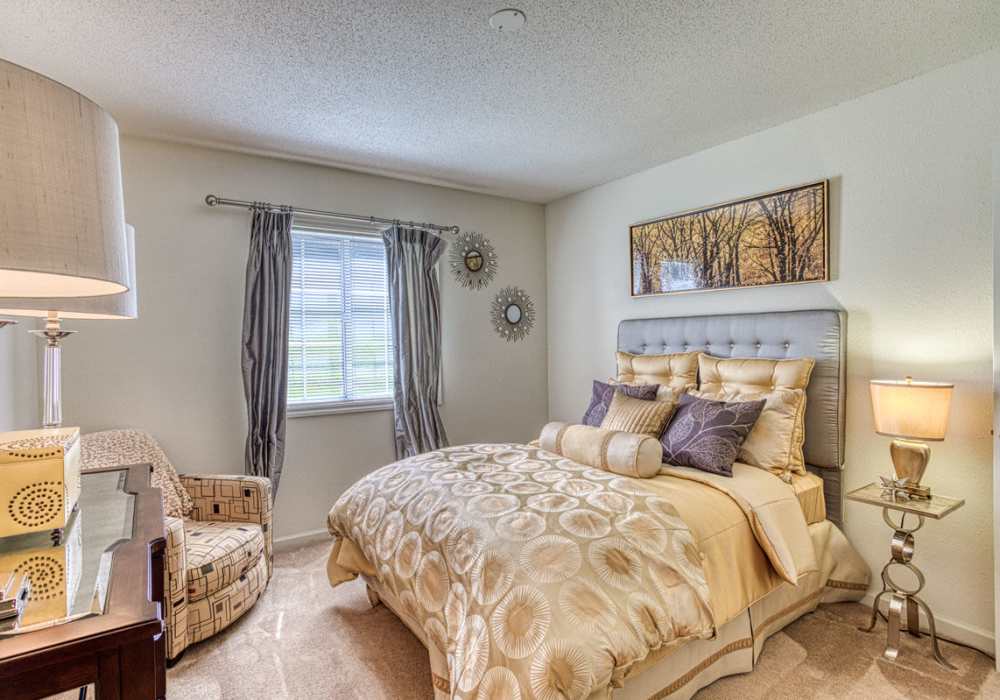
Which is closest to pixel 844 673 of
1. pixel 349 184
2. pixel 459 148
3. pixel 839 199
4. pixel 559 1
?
pixel 839 199

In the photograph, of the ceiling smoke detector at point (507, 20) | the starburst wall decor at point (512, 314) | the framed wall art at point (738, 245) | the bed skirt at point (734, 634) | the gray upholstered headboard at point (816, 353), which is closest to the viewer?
the bed skirt at point (734, 634)

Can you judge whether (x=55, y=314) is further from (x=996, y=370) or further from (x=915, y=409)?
(x=996, y=370)

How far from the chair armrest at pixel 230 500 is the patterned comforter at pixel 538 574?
2.74 feet

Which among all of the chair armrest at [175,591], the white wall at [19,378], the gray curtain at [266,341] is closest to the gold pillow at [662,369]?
the gray curtain at [266,341]

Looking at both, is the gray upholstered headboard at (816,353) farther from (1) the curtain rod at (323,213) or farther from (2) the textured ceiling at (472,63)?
(1) the curtain rod at (323,213)

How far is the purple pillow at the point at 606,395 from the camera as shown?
9.88 feet

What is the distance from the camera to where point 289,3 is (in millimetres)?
1867

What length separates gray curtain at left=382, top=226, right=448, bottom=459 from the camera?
380 cm

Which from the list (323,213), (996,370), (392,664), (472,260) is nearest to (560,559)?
(392,664)

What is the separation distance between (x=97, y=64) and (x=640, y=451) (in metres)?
2.98

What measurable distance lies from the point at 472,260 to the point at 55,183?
11.8 feet

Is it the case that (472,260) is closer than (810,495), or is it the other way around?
(810,495)

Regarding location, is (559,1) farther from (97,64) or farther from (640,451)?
(97,64)

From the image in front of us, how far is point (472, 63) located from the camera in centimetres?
229
